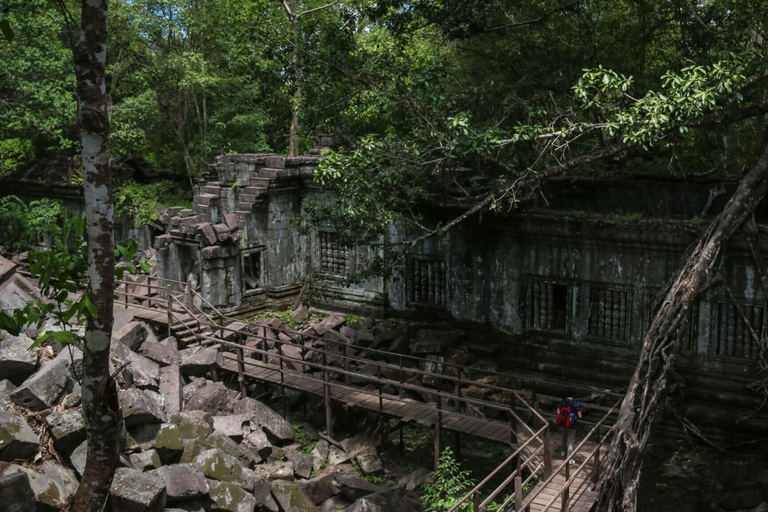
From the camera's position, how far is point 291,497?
11.5 m

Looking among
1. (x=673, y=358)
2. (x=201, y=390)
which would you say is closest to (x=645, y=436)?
(x=673, y=358)

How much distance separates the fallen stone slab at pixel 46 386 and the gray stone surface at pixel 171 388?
2.13m

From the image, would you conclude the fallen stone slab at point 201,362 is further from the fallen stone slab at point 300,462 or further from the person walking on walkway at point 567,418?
the person walking on walkway at point 567,418

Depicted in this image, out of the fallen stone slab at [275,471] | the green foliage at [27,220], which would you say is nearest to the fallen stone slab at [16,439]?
the fallen stone slab at [275,471]

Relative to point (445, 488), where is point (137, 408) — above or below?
above

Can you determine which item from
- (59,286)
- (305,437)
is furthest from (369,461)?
(59,286)

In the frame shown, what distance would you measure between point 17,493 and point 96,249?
2.99 meters

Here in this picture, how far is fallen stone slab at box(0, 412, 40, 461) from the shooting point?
9469 mm

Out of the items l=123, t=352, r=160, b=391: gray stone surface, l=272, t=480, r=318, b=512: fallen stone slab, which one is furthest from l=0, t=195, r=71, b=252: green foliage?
l=272, t=480, r=318, b=512: fallen stone slab

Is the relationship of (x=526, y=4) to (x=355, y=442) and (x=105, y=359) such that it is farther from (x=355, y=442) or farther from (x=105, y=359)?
(x=105, y=359)

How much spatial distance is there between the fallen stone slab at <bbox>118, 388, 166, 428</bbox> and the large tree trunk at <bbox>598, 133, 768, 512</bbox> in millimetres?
6572

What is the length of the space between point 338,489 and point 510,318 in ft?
19.2

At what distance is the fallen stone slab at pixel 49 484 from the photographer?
8909mm

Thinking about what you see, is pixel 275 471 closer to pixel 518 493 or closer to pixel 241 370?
pixel 241 370
